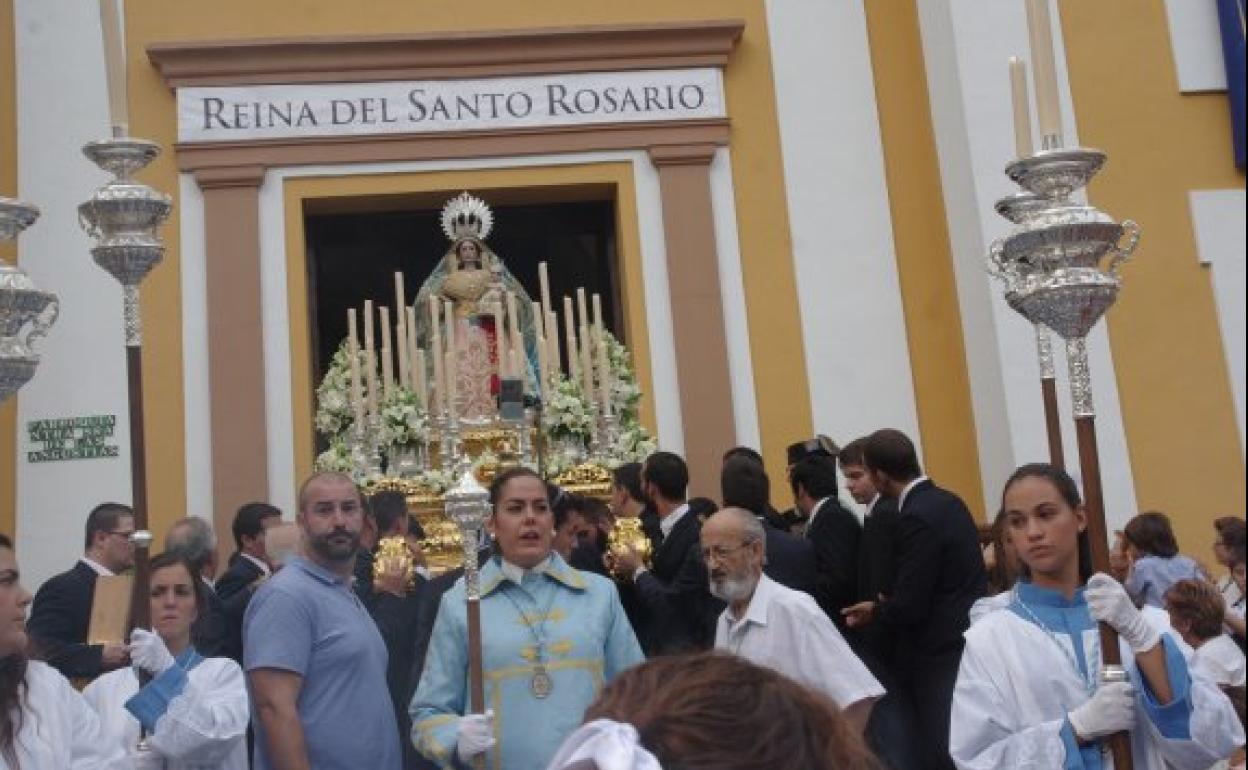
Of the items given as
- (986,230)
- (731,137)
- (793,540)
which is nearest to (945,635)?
(793,540)

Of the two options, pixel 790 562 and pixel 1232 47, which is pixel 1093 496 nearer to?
pixel 790 562

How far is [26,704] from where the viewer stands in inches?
175

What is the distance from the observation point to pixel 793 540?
6.33 meters

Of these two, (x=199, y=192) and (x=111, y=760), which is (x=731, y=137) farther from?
(x=111, y=760)

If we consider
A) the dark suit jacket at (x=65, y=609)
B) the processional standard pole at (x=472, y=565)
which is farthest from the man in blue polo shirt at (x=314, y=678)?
the dark suit jacket at (x=65, y=609)

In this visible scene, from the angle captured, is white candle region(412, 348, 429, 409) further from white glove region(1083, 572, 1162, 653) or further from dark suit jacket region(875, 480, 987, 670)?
white glove region(1083, 572, 1162, 653)

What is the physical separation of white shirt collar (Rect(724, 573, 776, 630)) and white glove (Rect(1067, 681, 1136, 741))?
1.62m

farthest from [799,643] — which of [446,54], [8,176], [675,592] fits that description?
[8,176]

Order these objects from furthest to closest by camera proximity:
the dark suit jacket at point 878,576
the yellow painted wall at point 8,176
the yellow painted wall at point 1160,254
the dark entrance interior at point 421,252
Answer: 1. the dark entrance interior at point 421,252
2. the yellow painted wall at point 1160,254
3. the yellow painted wall at point 8,176
4. the dark suit jacket at point 878,576

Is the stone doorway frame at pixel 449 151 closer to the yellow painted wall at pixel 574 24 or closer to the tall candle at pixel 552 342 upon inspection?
the yellow painted wall at pixel 574 24

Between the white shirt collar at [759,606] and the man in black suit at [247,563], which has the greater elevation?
the man in black suit at [247,563]

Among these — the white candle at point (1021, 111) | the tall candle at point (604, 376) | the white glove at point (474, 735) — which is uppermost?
the white candle at point (1021, 111)

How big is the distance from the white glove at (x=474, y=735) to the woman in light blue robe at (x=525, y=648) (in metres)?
0.06

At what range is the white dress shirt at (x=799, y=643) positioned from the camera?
5.27 m
